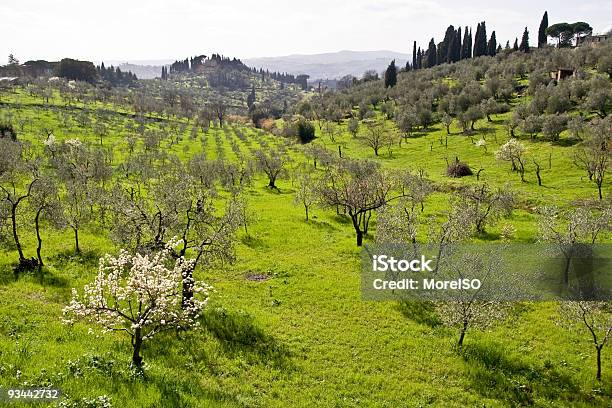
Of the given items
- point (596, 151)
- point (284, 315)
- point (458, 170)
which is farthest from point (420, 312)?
point (596, 151)

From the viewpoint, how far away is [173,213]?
33.8 metres

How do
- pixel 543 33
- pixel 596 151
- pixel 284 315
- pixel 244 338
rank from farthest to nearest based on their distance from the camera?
1. pixel 543 33
2. pixel 596 151
3. pixel 284 315
4. pixel 244 338

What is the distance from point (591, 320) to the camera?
89.6 feet

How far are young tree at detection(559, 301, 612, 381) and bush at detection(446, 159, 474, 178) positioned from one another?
5572cm

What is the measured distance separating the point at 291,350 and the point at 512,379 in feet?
45.3

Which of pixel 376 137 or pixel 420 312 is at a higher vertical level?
pixel 376 137

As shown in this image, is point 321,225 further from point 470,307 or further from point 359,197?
point 470,307

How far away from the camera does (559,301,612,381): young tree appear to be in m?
25.7

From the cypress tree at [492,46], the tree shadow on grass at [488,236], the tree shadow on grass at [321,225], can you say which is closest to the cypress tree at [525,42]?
the cypress tree at [492,46]

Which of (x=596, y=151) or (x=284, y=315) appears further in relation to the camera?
(x=596, y=151)

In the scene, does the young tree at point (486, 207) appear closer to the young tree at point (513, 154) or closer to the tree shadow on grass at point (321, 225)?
the tree shadow on grass at point (321, 225)

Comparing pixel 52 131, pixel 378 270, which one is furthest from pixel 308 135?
pixel 378 270

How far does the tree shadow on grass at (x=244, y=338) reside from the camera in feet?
86.3

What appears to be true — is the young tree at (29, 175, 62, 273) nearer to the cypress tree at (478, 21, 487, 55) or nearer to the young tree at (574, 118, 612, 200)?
the young tree at (574, 118, 612, 200)
